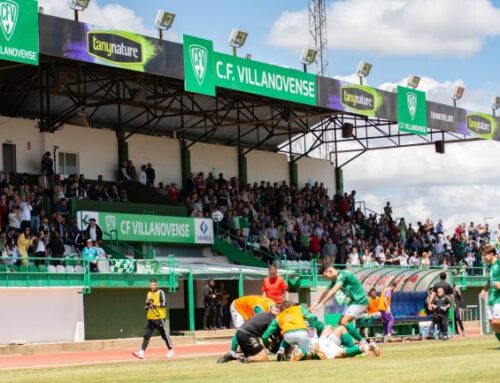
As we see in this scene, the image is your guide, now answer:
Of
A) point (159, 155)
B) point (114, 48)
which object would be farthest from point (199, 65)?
point (159, 155)

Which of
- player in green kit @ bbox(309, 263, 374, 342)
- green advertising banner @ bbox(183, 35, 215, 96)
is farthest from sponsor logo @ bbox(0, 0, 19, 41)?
player in green kit @ bbox(309, 263, 374, 342)

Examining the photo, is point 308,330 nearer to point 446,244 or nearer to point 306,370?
point 306,370

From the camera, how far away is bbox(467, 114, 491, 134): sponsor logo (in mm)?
54469

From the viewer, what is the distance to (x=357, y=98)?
4681 centimetres

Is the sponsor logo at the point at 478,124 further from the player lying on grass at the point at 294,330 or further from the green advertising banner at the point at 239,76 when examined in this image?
the player lying on grass at the point at 294,330

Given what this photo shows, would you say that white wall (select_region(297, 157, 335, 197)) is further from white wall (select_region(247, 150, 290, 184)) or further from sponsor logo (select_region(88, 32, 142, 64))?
sponsor logo (select_region(88, 32, 142, 64))

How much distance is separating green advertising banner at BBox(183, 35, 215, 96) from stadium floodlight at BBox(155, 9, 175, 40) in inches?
38.9

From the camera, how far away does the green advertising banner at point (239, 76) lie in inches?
1501

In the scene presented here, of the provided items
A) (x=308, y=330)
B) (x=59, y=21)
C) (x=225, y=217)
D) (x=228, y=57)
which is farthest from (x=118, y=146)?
(x=308, y=330)

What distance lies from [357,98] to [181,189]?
8154mm

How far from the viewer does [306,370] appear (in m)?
17.3

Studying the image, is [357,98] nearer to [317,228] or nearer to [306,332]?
[317,228]

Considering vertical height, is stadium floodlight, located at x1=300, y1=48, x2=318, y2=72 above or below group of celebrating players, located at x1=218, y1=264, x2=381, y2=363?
above

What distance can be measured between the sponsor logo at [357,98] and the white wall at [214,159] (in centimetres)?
826
